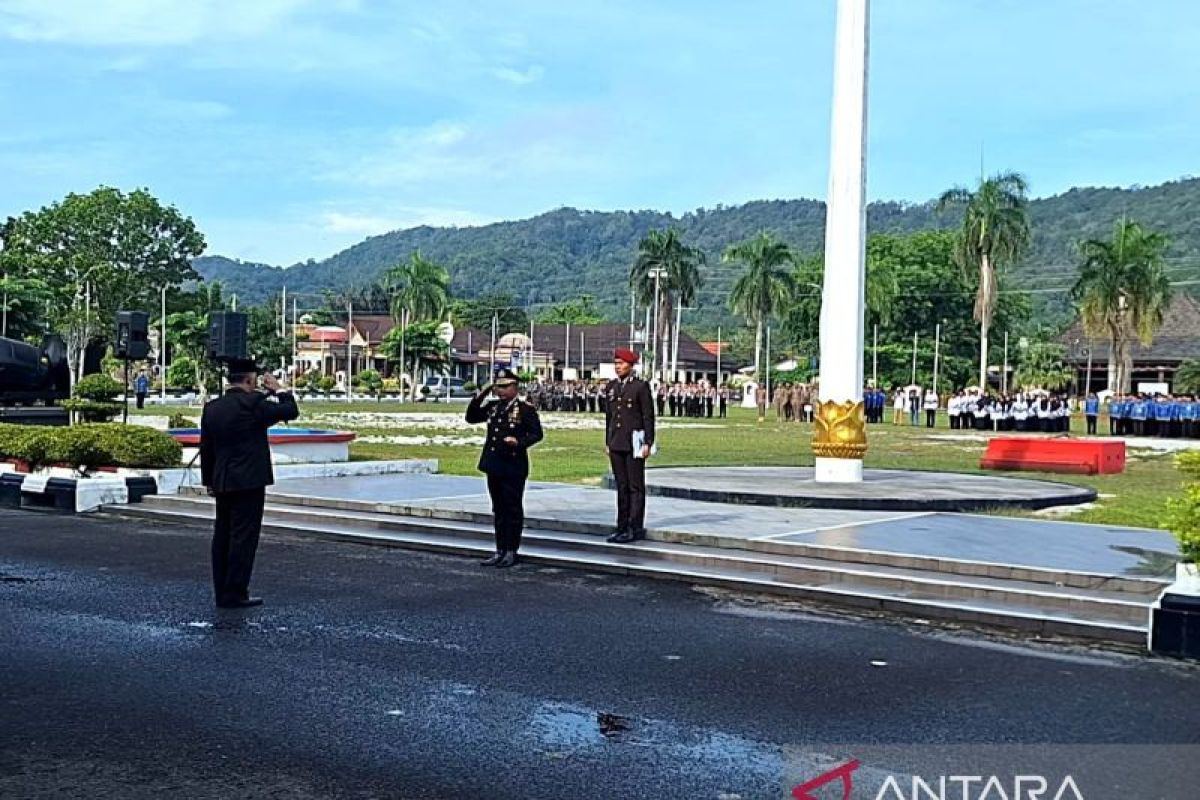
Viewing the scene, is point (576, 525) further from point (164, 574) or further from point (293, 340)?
point (293, 340)

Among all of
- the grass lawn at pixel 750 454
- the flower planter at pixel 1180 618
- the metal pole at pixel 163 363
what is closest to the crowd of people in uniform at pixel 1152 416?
the grass lawn at pixel 750 454

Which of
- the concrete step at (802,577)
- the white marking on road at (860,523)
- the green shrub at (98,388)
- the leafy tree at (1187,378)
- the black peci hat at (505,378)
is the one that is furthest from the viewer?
the leafy tree at (1187,378)

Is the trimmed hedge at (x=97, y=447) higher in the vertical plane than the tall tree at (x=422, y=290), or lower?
lower

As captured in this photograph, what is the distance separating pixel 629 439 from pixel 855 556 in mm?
2350

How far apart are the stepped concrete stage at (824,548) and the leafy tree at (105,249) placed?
61.0m

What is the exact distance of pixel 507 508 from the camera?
11.1m

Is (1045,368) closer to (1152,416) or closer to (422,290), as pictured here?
(1152,416)

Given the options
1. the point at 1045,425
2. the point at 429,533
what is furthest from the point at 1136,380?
the point at 429,533

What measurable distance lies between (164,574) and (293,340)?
263ft

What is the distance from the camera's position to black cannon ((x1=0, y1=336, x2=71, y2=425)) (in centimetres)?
2505

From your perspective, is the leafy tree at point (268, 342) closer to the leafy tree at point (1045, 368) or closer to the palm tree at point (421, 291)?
the palm tree at point (421, 291)

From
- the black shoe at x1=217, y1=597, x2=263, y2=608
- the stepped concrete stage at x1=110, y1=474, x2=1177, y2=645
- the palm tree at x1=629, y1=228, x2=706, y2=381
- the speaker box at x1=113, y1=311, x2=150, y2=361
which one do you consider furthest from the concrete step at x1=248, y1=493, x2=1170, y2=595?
the palm tree at x1=629, y1=228, x2=706, y2=381

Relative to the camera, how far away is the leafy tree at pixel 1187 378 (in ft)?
217

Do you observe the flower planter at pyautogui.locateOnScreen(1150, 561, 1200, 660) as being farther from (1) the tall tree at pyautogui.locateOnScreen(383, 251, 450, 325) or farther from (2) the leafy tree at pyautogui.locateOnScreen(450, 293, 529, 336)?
(2) the leafy tree at pyautogui.locateOnScreen(450, 293, 529, 336)
